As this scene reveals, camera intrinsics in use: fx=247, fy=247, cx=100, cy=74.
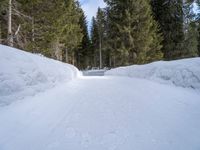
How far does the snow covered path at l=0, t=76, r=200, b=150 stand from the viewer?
4.20 meters

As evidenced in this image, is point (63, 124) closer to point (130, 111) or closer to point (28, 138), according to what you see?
point (28, 138)

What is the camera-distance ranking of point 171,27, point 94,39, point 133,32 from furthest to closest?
point 94,39, point 171,27, point 133,32

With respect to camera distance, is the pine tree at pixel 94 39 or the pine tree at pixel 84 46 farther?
the pine tree at pixel 94 39

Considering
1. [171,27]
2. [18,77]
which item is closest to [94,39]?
[171,27]

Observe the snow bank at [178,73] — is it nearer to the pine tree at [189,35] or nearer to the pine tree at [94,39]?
the pine tree at [189,35]

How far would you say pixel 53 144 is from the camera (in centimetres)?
416

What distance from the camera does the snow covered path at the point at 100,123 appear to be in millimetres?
4197

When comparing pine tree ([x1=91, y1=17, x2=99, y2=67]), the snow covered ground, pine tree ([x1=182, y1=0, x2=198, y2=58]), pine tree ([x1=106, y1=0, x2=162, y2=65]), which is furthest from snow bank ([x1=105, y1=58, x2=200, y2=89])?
pine tree ([x1=91, y1=17, x2=99, y2=67])

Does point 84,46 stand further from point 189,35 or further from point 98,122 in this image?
point 98,122

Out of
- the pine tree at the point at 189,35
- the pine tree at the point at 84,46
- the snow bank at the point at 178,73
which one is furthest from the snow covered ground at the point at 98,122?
the pine tree at the point at 84,46

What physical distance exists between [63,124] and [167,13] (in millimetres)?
29167

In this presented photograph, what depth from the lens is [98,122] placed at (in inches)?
206

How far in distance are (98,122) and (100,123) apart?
7cm

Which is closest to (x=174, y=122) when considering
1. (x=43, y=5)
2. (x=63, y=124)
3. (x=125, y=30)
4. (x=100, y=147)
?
(x=100, y=147)
